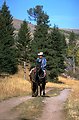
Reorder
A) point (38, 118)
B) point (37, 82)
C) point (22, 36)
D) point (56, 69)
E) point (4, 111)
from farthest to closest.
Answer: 1. point (22, 36)
2. point (56, 69)
3. point (37, 82)
4. point (4, 111)
5. point (38, 118)

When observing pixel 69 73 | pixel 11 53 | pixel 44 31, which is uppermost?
pixel 44 31

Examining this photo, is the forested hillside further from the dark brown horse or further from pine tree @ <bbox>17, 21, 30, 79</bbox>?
the dark brown horse

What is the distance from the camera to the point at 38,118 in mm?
11711

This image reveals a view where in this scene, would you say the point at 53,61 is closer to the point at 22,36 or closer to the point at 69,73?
the point at 22,36

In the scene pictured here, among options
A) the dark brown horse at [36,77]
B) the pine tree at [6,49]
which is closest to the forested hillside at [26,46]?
the pine tree at [6,49]

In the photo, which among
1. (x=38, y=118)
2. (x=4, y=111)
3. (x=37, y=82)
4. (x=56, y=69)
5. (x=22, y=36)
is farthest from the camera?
(x=22, y=36)

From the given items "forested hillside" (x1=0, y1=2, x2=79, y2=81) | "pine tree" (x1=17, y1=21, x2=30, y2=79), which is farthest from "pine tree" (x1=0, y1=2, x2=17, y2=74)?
"pine tree" (x1=17, y1=21, x2=30, y2=79)

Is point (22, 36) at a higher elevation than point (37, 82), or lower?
higher

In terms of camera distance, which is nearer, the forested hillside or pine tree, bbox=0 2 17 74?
Answer: pine tree, bbox=0 2 17 74

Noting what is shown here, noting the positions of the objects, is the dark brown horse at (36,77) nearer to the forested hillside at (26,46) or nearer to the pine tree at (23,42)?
the forested hillside at (26,46)

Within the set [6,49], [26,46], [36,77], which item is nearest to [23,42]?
[26,46]

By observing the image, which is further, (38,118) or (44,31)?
(44,31)

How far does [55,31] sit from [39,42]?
5.68 metres

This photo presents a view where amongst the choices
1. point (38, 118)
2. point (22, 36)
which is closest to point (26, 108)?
point (38, 118)
